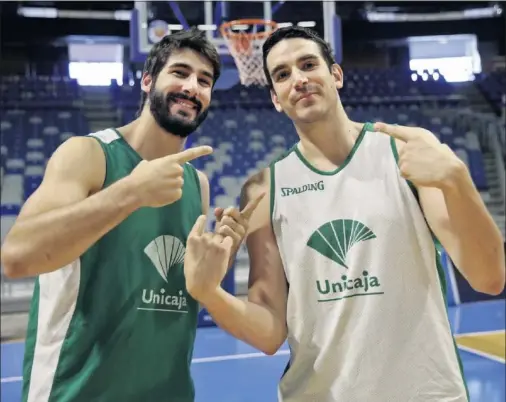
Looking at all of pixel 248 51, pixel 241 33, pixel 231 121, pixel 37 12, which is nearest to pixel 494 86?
pixel 231 121

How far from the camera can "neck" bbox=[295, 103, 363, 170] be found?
6.08ft

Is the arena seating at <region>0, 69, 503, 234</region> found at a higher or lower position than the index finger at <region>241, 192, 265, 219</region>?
higher

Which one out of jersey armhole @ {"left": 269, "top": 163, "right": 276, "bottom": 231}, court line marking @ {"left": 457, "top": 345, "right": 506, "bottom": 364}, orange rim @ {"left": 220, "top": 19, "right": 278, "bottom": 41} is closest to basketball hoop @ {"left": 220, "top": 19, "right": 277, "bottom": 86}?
orange rim @ {"left": 220, "top": 19, "right": 278, "bottom": 41}

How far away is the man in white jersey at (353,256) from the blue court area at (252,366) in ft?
8.01

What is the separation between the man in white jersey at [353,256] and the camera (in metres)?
1.56

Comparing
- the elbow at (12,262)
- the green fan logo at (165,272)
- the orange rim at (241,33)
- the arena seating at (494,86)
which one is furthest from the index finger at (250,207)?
the arena seating at (494,86)

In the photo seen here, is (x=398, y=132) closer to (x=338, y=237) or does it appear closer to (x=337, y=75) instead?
(x=338, y=237)

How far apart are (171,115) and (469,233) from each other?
3.35 ft

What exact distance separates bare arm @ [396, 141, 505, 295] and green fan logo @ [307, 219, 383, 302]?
8.7 inches

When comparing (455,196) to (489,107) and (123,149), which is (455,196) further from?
(489,107)

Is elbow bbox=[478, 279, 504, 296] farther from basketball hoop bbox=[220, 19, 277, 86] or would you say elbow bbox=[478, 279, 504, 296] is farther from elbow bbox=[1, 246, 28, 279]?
basketball hoop bbox=[220, 19, 277, 86]

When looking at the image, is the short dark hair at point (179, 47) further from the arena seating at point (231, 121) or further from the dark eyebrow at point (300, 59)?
the arena seating at point (231, 121)

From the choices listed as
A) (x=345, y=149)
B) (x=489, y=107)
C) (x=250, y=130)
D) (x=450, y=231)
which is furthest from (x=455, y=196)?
(x=489, y=107)

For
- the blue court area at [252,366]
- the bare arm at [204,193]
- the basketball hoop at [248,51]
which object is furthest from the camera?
the basketball hoop at [248,51]
